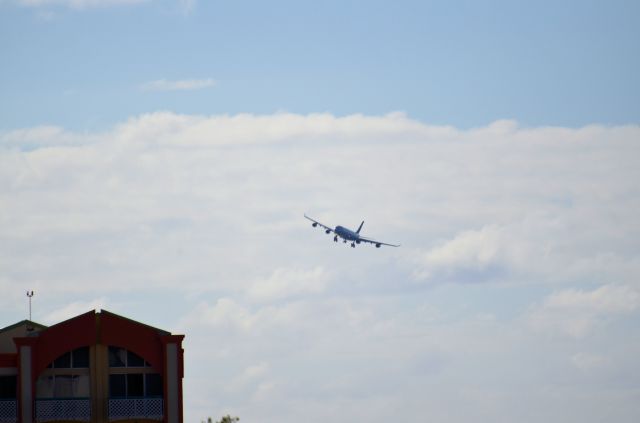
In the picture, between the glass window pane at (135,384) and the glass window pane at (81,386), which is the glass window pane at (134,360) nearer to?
the glass window pane at (135,384)

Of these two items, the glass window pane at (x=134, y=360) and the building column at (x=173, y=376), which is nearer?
the building column at (x=173, y=376)

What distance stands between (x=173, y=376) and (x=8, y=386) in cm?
911

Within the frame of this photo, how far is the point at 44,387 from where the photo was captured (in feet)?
240

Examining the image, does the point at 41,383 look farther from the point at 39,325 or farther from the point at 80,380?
the point at 39,325

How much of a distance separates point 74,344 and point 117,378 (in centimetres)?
314

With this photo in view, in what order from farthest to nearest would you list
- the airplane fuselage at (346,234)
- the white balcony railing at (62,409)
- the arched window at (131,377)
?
the airplane fuselage at (346,234), the arched window at (131,377), the white balcony railing at (62,409)

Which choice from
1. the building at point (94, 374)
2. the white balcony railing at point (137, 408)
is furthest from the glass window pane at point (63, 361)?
the white balcony railing at point (137, 408)

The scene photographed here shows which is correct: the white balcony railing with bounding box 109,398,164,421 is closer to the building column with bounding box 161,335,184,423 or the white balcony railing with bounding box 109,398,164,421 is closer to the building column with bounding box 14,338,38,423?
the building column with bounding box 161,335,184,423

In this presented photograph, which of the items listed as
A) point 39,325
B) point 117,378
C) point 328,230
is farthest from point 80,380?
point 328,230

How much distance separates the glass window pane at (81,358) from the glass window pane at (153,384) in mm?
3503

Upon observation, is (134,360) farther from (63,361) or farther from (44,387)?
(44,387)

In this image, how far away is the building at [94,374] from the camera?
238 feet

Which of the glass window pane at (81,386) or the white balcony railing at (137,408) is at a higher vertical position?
the glass window pane at (81,386)

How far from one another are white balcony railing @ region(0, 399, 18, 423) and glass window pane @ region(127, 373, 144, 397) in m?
6.32
